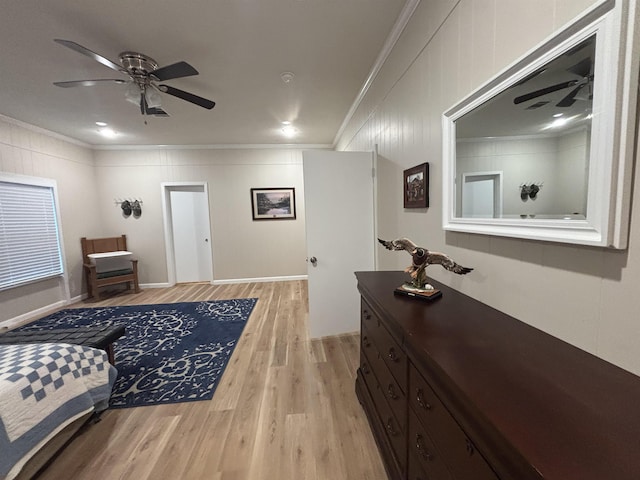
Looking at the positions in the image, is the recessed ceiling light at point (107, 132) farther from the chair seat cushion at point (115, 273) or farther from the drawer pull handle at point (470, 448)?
the drawer pull handle at point (470, 448)

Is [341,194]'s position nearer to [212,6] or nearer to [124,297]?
[212,6]

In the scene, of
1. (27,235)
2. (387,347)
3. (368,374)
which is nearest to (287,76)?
(387,347)

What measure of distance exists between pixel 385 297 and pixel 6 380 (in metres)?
2.02

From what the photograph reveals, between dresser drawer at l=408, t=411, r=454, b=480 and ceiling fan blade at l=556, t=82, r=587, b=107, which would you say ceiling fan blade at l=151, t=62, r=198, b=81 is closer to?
ceiling fan blade at l=556, t=82, r=587, b=107

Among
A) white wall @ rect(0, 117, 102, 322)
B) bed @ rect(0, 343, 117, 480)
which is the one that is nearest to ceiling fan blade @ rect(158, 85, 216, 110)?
bed @ rect(0, 343, 117, 480)

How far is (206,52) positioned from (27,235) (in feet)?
12.8

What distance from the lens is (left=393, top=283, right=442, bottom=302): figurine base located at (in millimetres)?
1190

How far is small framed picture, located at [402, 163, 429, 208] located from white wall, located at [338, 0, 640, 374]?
→ 0.16ft

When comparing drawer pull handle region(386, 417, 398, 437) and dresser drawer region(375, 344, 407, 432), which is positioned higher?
dresser drawer region(375, 344, 407, 432)

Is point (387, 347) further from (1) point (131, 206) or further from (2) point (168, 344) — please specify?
(1) point (131, 206)

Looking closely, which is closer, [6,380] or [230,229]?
[6,380]

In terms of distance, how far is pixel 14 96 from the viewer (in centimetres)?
276

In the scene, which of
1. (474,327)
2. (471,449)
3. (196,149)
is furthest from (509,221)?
(196,149)

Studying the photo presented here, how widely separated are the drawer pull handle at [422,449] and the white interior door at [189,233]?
4.89 meters
